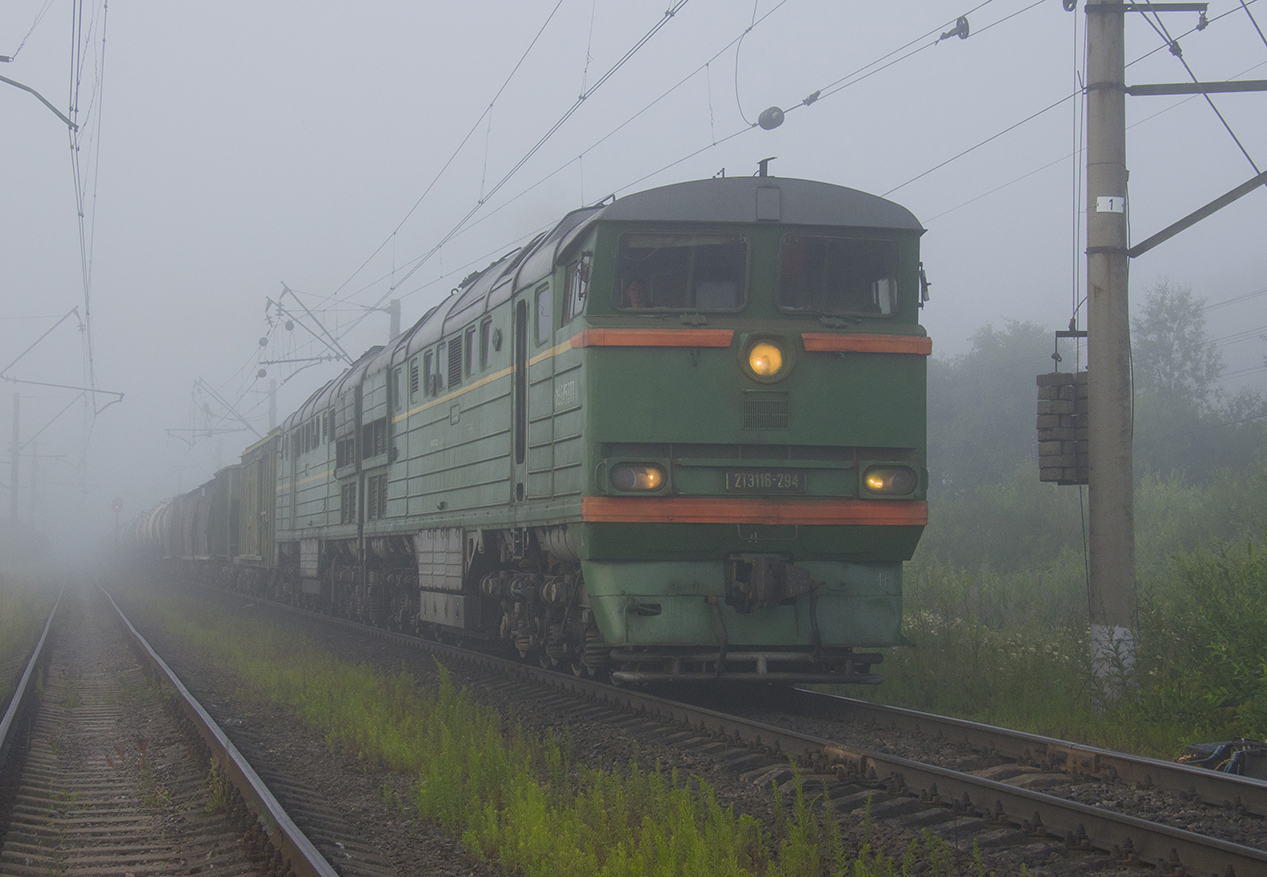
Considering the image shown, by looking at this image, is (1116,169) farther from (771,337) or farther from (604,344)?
(604,344)

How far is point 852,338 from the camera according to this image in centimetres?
898

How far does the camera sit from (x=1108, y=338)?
30.8 ft

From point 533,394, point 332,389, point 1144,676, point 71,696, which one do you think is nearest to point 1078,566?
point 332,389

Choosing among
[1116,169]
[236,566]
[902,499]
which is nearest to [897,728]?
[902,499]

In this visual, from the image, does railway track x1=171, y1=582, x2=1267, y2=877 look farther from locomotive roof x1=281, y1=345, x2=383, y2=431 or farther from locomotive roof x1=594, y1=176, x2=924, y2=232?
locomotive roof x1=281, y1=345, x2=383, y2=431

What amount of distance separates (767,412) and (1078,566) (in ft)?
54.5

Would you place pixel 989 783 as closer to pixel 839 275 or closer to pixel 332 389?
pixel 839 275

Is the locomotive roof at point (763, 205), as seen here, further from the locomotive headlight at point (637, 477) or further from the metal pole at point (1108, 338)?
the locomotive headlight at point (637, 477)

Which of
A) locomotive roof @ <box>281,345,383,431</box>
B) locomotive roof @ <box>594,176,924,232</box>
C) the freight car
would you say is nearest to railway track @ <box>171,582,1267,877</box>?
→ the freight car

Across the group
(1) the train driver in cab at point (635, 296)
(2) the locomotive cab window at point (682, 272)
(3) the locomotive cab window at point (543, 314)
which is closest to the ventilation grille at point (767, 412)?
(2) the locomotive cab window at point (682, 272)

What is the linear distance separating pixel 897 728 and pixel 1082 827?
3014mm

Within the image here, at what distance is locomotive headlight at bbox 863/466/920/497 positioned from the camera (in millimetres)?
8953

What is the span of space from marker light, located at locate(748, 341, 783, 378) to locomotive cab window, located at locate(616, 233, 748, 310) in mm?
403

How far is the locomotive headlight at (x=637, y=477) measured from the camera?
8.62 metres
